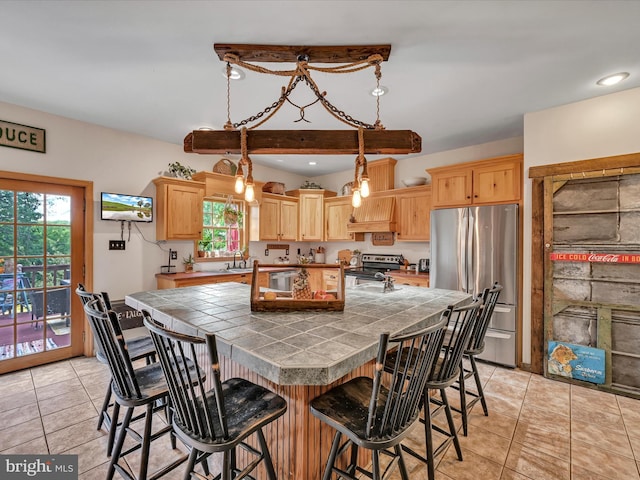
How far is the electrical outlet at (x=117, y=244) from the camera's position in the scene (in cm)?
371

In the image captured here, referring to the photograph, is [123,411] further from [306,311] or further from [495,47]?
[495,47]

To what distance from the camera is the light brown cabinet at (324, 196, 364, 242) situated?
544cm

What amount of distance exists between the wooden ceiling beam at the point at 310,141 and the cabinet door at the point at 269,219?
3.08 m

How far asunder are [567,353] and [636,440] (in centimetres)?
94

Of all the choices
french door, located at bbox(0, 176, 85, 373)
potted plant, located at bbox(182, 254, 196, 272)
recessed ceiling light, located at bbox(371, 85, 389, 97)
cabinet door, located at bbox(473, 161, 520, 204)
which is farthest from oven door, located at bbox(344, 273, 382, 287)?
french door, located at bbox(0, 176, 85, 373)

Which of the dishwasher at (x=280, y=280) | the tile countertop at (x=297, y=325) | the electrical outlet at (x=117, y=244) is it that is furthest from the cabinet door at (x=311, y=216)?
the tile countertop at (x=297, y=325)

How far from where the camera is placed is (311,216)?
5.76 meters

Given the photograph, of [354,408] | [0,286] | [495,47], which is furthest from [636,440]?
[0,286]

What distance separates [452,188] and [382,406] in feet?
10.8

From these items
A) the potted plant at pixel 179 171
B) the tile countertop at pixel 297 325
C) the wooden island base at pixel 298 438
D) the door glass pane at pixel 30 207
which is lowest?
the wooden island base at pixel 298 438

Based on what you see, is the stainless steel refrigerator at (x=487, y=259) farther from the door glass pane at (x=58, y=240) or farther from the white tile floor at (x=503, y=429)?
the door glass pane at (x=58, y=240)

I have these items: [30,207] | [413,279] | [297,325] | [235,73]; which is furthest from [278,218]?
[297,325]

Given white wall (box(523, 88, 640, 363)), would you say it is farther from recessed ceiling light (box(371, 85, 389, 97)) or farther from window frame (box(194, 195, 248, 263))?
window frame (box(194, 195, 248, 263))

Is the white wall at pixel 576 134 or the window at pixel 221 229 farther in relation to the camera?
the window at pixel 221 229
